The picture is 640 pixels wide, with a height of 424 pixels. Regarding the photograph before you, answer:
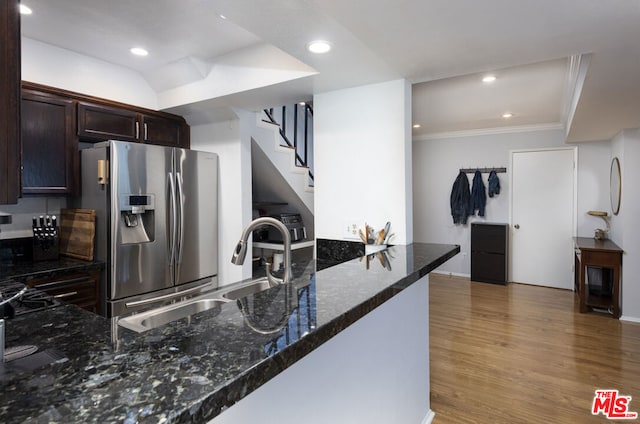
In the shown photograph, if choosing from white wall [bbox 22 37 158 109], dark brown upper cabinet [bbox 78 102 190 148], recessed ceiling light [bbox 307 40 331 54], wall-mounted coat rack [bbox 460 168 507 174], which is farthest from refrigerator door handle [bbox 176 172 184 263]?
wall-mounted coat rack [bbox 460 168 507 174]

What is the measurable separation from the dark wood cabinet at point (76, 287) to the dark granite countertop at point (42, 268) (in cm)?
3

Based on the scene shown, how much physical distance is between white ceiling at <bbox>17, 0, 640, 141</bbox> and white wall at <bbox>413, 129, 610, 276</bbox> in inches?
52.2

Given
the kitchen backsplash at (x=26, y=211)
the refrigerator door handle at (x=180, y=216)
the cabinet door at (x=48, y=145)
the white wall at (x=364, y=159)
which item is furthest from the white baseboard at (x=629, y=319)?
the kitchen backsplash at (x=26, y=211)

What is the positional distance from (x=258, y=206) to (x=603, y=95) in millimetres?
3469

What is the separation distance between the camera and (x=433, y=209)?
6.17 m

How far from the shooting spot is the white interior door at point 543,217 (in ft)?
16.8

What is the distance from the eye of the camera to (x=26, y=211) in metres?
2.80

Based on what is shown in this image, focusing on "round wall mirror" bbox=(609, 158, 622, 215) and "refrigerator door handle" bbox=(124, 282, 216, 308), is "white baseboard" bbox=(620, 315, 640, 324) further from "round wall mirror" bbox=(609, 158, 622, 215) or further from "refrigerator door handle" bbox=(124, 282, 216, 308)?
"refrigerator door handle" bbox=(124, 282, 216, 308)

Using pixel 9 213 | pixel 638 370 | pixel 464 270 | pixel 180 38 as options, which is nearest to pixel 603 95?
pixel 638 370

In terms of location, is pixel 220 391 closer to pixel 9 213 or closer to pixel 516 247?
pixel 9 213

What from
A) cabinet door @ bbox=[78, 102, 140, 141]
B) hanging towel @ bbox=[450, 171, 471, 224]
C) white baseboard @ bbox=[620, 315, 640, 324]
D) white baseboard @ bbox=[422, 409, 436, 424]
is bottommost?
white baseboard @ bbox=[422, 409, 436, 424]

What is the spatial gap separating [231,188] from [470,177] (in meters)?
4.06

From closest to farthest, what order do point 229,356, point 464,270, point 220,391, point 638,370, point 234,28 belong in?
point 220,391, point 229,356, point 234,28, point 638,370, point 464,270

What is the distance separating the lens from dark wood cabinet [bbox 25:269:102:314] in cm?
237
